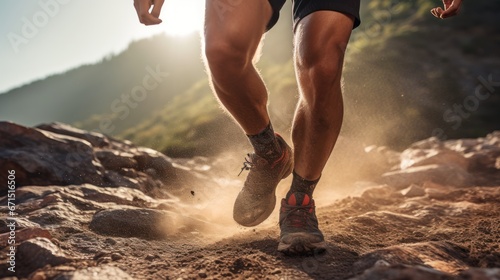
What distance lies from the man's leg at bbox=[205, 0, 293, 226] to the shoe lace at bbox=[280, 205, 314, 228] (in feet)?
0.79

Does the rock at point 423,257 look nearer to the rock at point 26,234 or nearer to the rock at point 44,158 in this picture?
the rock at point 26,234

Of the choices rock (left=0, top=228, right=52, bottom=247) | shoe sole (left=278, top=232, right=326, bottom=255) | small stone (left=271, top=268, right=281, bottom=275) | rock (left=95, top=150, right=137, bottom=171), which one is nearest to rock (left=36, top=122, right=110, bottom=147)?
rock (left=95, top=150, right=137, bottom=171)

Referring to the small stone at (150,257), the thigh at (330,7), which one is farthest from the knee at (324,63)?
the small stone at (150,257)

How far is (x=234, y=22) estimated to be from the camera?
1.96 m

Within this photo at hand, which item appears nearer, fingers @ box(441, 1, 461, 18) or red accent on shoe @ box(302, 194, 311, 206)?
red accent on shoe @ box(302, 194, 311, 206)

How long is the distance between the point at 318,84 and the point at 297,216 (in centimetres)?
68

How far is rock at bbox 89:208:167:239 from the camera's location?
250 cm

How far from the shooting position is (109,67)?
49.9 meters

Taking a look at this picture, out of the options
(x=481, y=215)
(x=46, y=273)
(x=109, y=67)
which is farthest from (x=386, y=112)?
(x=109, y=67)

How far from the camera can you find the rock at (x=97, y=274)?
1519 millimetres

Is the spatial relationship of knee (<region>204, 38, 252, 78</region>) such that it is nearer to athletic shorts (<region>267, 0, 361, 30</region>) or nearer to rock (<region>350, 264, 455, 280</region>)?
athletic shorts (<region>267, 0, 361, 30</region>)

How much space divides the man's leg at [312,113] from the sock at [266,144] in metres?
0.13

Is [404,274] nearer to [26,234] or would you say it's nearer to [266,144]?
[266,144]

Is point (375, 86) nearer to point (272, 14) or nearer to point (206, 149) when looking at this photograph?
point (206, 149)
